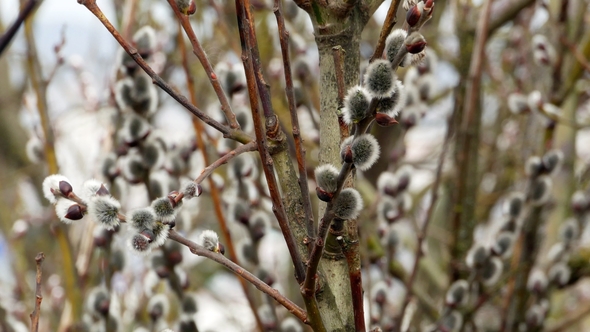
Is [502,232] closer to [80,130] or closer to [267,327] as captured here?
[267,327]

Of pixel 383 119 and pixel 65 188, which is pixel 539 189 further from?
pixel 65 188

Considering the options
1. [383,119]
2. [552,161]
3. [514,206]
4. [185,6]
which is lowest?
[383,119]

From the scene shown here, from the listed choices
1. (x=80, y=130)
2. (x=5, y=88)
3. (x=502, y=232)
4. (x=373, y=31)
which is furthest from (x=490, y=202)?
(x=5, y=88)

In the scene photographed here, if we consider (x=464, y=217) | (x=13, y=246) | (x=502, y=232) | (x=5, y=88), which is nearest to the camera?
(x=502, y=232)

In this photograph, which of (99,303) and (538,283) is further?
(538,283)

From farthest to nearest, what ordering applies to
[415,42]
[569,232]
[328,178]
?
1. [569,232]
2. [328,178]
3. [415,42]

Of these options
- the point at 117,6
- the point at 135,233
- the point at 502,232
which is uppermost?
the point at 117,6

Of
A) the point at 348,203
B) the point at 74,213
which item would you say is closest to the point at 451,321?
the point at 348,203
